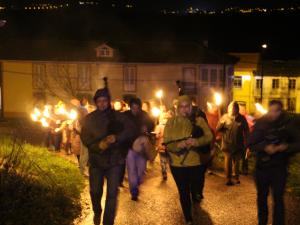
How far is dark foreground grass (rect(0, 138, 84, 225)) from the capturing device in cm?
613

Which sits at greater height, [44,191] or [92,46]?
[92,46]

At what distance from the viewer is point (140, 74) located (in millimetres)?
38219

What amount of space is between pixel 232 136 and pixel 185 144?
11.8ft

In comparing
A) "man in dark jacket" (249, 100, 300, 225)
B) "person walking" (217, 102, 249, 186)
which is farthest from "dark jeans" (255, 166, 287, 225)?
"person walking" (217, 102, 249, 186)

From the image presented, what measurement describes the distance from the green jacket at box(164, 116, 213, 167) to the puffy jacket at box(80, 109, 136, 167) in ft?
1.81

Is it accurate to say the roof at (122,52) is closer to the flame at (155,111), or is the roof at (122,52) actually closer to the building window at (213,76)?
the building window at (213,76)

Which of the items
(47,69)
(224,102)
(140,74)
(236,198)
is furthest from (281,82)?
(236,198)

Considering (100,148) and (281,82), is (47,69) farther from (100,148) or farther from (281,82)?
(100,148)

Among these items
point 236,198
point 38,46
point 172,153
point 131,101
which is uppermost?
point 38,46

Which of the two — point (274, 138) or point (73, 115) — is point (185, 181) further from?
point (73, 115)

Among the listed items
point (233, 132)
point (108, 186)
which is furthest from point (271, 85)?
point (108, 186)

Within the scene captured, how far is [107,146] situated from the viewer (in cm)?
620

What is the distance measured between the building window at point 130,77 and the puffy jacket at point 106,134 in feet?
105

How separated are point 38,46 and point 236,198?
116ft
